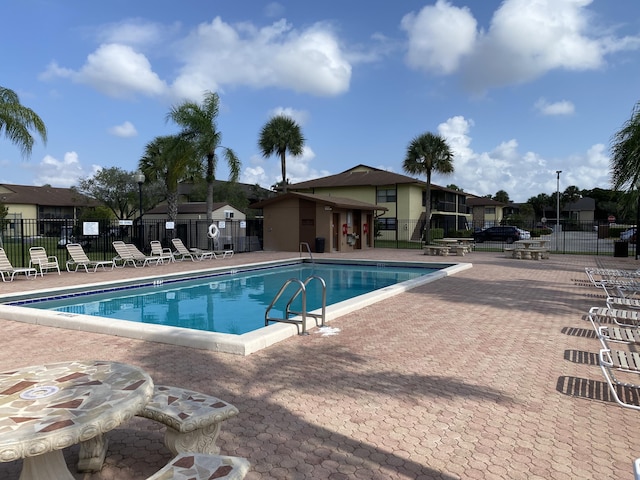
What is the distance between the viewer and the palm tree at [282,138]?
1442 inches

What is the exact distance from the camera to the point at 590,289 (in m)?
11.9

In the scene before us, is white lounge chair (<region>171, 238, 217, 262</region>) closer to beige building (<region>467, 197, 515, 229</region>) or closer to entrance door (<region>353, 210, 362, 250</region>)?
entrance door (<region>353, 210, 362, 250</region>)

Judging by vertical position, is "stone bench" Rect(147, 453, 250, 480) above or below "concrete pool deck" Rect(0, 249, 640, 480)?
above

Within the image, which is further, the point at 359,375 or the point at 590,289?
the point at 590,289

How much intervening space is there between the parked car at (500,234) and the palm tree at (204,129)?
83.1 feet

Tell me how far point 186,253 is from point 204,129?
7.23 meters

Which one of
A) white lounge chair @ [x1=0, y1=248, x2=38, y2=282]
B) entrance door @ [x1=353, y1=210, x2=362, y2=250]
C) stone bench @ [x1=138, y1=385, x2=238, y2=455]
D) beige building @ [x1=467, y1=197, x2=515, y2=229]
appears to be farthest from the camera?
beige building @ [x1=467, y1=197, x2=515, y2=229]

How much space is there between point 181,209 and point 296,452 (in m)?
36.2

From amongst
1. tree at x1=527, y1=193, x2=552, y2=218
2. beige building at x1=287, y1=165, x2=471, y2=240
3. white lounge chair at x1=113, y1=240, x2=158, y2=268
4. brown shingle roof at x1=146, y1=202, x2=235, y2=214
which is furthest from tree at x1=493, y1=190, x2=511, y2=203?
white lounge chair at x1=113, y1=240, x2=158, y2=268

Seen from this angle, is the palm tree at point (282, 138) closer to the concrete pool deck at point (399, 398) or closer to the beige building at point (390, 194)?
the beige building at point (390, 194)

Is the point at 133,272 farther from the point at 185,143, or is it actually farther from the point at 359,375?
the point at 359,375

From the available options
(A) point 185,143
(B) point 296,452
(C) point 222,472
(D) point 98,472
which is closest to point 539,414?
(B) point 296,452

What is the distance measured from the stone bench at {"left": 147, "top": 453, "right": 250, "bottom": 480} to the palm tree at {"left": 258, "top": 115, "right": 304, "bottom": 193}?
34.4 m

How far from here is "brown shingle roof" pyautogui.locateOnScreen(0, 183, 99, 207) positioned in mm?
47125
